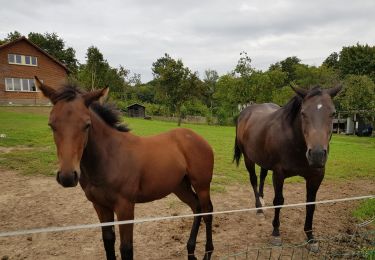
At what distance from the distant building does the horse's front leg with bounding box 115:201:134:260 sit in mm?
30154

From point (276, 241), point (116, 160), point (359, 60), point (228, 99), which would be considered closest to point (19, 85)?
point (228, 99)

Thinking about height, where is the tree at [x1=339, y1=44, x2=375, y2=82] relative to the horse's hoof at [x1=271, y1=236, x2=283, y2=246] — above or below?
above

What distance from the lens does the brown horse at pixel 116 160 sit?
238cm

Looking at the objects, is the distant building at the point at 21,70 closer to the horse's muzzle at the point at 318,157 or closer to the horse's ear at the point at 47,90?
the horse's ear at the point at 47,90

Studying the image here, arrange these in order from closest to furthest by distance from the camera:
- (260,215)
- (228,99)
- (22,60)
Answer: (260,215) < (22,60) < (228,99)

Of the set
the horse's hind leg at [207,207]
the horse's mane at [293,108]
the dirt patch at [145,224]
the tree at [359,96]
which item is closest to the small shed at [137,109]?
the tree at [359,96]

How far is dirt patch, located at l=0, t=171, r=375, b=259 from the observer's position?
3.79 m

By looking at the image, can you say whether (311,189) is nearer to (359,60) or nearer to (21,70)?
(21,70)

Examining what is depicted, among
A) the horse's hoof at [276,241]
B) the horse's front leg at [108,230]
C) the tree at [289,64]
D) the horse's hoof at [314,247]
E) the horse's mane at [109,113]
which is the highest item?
the tree at [289,64]

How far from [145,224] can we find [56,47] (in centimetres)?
6603

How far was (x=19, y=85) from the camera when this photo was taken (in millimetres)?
31359

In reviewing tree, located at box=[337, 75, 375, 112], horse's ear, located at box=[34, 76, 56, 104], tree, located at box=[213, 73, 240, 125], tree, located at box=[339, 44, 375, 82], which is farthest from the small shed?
horse's ear, located at box=[34, 76, 56, 104]

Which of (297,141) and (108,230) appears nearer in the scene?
(108,230)

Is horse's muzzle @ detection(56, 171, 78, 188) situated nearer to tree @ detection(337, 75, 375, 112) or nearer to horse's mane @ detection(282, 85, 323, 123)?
horse's mane @ detection(282, 85, 323, 123)
